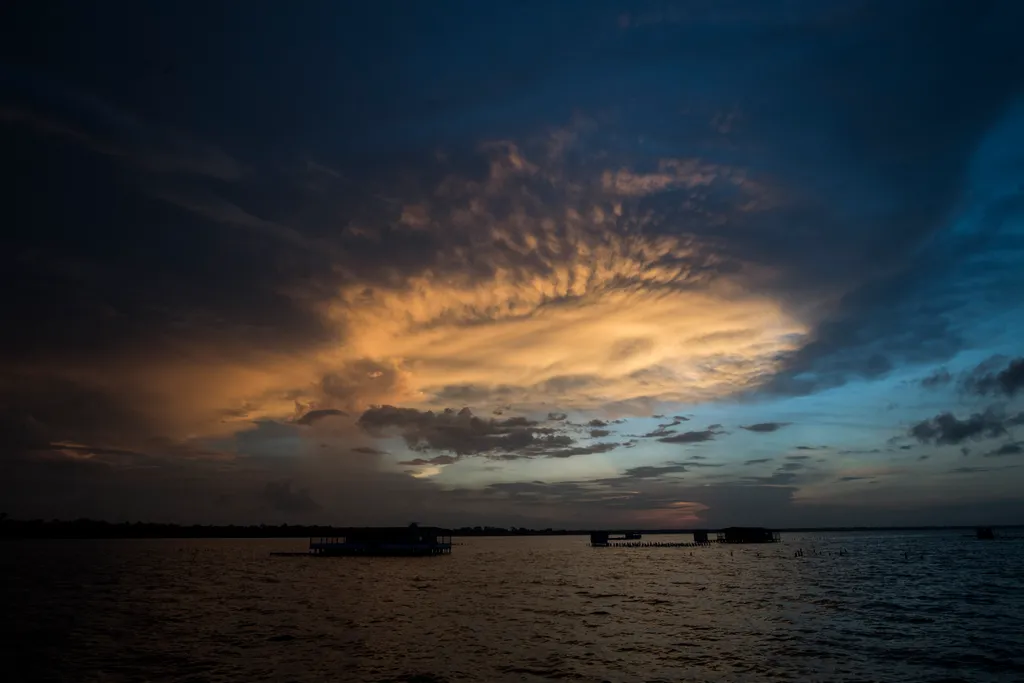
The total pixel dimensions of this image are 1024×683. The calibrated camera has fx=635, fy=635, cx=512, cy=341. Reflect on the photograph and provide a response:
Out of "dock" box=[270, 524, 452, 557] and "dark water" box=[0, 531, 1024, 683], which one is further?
"dock" box=[270, 524, 452, 557]

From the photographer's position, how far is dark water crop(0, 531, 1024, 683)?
95.3 feet

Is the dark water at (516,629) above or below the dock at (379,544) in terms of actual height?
below

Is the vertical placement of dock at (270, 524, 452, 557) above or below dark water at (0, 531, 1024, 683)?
above

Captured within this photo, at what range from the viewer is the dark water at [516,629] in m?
29.1

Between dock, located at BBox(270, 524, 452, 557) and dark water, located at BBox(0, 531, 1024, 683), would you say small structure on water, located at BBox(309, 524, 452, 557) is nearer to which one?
dock, located at BBox(270, 524, 452, 557)

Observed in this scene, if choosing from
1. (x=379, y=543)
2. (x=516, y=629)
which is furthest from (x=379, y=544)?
(x=516, y=629)

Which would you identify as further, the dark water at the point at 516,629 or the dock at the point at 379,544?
the dock at the point at 379,544

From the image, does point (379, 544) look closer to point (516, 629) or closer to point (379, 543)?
point (379, 543)

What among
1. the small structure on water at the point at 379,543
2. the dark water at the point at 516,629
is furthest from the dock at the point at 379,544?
the dark water at the point at 516,629

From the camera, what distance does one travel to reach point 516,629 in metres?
39.7

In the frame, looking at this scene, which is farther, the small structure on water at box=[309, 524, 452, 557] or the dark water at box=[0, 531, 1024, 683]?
the small structure on water at box=[309, 524, 452, 557]

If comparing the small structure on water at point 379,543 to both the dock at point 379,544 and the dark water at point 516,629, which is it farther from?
the dark water at point 516,629

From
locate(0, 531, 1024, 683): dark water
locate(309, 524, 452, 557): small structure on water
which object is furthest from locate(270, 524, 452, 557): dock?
locate(0, 531, 1024, 683): dark water

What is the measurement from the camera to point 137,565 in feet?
331
